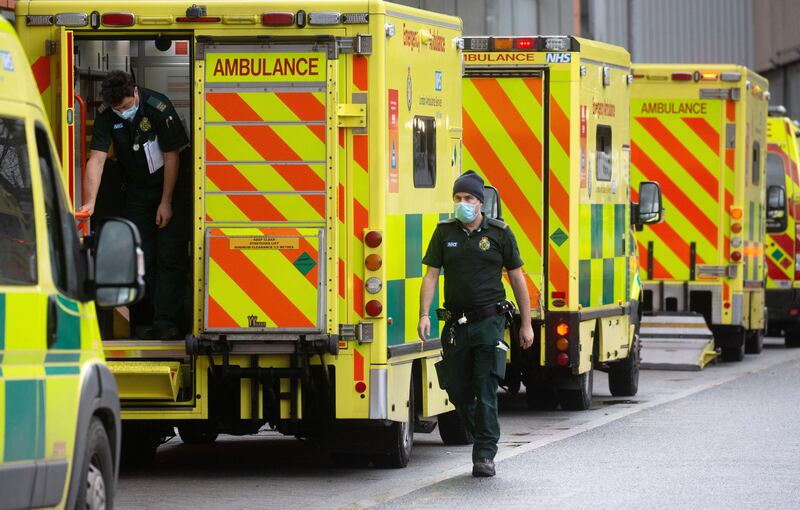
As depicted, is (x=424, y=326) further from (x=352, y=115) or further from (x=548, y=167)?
(x=548, y=167)

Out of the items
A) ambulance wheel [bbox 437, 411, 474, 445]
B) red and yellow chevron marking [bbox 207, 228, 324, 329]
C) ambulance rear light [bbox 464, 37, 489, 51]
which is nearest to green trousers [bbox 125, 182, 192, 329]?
red and yellow chevron marking [bbox 207, 228, 324, 329]

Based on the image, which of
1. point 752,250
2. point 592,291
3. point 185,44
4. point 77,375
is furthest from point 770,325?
point 77,375

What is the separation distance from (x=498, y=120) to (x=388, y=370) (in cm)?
481

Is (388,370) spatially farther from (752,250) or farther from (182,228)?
(752,250)

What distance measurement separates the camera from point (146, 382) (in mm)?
10945

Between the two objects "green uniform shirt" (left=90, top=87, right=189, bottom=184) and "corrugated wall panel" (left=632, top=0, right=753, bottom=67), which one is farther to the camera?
"corrugated wall panel" (left=632, top=0, right=753, bottom=67)

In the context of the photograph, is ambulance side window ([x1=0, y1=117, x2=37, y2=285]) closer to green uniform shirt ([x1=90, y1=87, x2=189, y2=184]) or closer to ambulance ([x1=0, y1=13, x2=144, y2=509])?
ambulance ([x1=0, y1=13, x2=144, y2=509])

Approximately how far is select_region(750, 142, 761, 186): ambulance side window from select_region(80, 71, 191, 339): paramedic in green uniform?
11.2m

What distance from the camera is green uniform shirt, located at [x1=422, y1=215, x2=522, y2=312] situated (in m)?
11.1

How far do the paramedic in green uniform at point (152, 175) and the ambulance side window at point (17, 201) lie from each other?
4.47m

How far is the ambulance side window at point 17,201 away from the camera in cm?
655

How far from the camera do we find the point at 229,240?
10.9m

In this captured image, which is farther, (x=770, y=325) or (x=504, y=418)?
(x=770, y=325)

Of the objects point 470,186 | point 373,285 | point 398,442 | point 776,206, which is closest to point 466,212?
point 470,186
